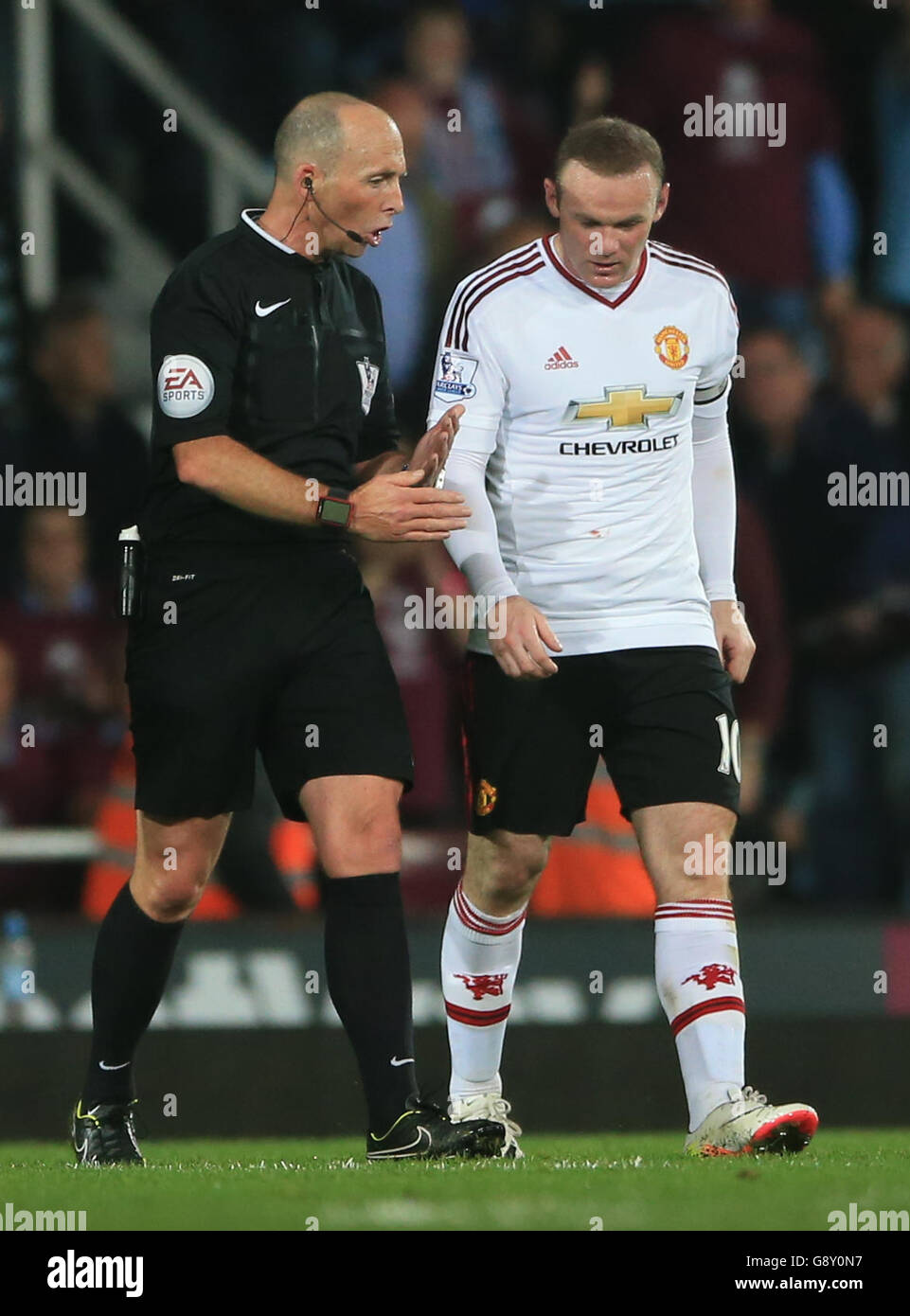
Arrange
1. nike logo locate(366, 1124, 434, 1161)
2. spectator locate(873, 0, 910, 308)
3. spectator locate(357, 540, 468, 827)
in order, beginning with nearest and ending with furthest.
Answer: nike logo locate(366, 1124, 434, 1161), spectator locate(357, 540, 468, 827), spectator locate(873, 0, 910, 308)

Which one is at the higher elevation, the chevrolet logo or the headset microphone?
the headset microphone

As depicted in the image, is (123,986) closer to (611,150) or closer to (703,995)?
(703,995)

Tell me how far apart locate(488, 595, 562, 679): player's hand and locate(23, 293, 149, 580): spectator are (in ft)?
13.5

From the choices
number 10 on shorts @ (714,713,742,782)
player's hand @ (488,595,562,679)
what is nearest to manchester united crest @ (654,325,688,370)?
player's hand @ (488,595,562,679)

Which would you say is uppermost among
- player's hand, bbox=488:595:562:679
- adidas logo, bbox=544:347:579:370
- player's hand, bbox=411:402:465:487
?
adidas logo, bbox=544:347:579:370

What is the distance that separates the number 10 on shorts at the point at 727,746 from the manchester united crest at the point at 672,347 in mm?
822

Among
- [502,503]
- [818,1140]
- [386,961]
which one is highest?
[502,503]

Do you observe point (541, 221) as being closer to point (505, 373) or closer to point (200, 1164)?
point (505, 373)

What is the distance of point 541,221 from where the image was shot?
9680 mm

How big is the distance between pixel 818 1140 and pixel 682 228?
15.0 feet

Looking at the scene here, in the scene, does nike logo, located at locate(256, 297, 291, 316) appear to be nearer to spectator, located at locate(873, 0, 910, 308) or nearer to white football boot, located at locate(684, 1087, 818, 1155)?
white football boot, located at locate(684, 1087, 818, 1155)

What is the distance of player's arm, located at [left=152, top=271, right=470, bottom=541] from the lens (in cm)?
516
